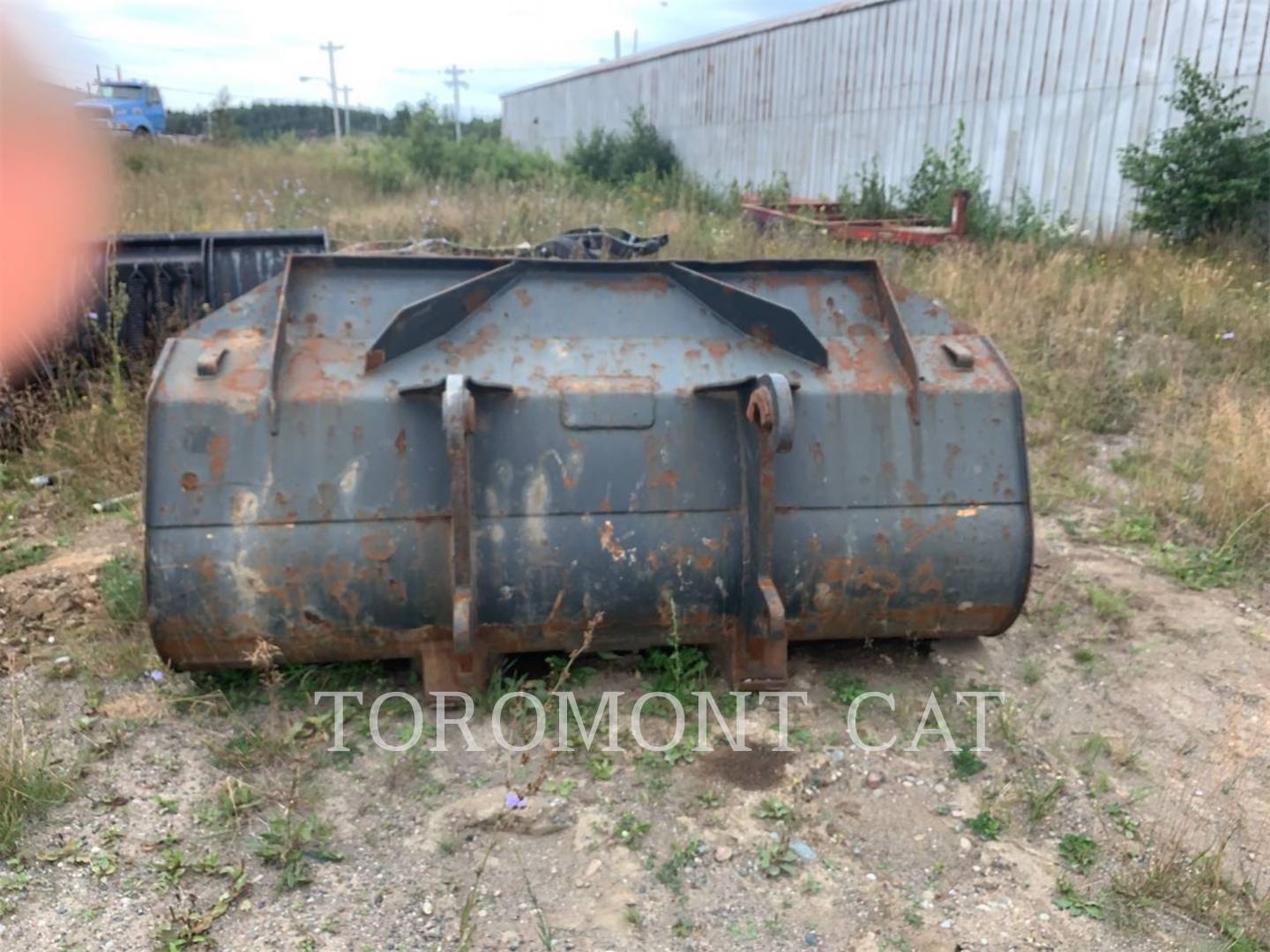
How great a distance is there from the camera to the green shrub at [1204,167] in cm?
798

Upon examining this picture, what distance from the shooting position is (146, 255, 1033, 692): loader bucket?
2.39 meters

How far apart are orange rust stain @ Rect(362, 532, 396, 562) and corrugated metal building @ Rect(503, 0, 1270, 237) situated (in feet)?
29.1

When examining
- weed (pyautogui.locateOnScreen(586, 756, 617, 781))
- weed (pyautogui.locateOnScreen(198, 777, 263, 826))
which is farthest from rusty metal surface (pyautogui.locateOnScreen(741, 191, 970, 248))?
weed (pyautogui.locateOnScreen(198, 777, 263, 826))

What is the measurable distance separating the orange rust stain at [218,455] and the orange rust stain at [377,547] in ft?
1.26

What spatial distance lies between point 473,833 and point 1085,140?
1010cm

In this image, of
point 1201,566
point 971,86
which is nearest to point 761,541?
point 1201,566

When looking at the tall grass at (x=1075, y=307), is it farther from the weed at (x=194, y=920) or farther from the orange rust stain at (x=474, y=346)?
the weed at (x=194, y=920)

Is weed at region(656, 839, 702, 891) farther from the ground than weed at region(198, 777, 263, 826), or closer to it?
closer to it

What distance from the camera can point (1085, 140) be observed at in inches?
389

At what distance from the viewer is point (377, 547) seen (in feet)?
7.91

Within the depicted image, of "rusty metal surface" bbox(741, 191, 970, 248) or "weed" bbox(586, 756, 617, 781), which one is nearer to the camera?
"weed" bbox(586, 756, 617, 781)

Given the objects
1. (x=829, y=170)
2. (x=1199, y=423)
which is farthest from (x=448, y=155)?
(x=1199, y=423)

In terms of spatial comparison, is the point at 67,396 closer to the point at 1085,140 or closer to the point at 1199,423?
the point at 1199,423

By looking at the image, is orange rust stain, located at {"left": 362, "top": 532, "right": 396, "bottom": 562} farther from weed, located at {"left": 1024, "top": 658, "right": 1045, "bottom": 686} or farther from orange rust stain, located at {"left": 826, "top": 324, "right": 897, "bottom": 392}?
weed, located at {"left": 1024, "top": 658, "right": 1045, "bottom": 686}
